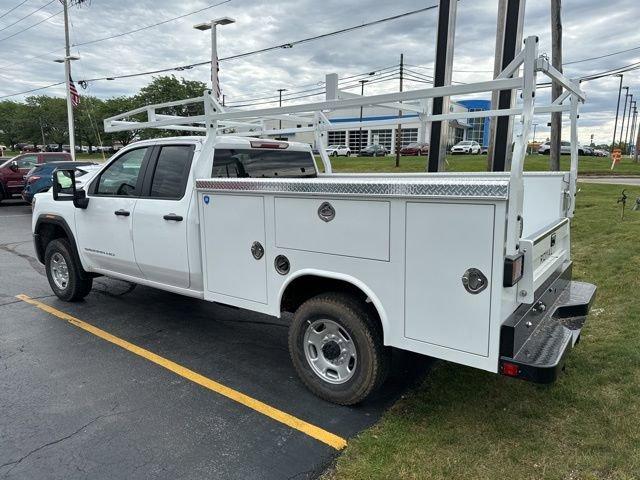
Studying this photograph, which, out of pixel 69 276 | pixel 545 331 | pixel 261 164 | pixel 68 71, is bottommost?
pixel 69 276

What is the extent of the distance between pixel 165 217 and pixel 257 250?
3.80 feet

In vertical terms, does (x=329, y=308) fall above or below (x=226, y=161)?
below

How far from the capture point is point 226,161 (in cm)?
465

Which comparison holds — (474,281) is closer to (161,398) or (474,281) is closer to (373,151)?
(161,398)

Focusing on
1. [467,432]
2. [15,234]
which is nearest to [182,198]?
[467,432]

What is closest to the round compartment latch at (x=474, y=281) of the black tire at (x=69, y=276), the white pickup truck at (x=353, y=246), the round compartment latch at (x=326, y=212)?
the white pickup truck at (x=353, y=246)

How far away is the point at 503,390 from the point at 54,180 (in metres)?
5.07

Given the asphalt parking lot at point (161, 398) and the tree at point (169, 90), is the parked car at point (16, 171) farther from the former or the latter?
the tree at point (169, 90)

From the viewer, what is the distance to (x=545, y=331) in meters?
3.29

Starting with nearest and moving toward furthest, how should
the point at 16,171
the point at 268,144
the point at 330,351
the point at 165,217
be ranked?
the point at 330,351 → the point at 165,217 → the point at 268,144 → the point at 16,171

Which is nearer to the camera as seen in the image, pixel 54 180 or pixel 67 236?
pixel 54 180

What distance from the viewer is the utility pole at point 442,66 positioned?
9195mm

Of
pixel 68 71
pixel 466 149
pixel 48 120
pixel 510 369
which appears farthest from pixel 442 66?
pixel 48 120

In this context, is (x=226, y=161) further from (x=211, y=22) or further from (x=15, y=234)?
(x=211, y=22)
